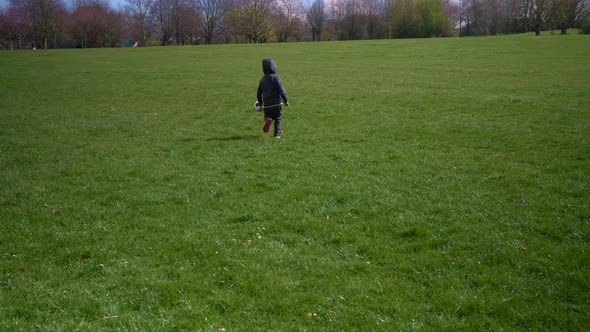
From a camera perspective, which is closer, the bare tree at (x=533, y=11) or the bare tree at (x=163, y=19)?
the bare tree at (x=533, y=11)

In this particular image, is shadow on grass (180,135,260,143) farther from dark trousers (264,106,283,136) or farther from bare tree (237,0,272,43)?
bare tree (237,0,272,43)

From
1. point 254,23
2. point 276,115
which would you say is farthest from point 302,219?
point 254,23

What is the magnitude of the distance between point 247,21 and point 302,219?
318 feet

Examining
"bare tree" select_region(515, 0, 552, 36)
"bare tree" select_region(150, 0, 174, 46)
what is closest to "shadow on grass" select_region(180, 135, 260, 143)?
"bare tree" select_region(515, 0, 552, 36)

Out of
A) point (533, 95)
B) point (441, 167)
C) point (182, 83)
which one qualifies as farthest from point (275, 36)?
point (441, 167)

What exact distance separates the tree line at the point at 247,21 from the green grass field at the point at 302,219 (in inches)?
3154

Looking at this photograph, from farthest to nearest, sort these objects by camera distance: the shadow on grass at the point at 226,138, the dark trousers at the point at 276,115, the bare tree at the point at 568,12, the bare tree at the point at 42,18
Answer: the bare tree at the point at 42,18
the bare tree at the point at 568,12
the shadow on grass at the point at 226,138
the dark trousers at the point at 276,115

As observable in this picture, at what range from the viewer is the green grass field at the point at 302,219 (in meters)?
5.21

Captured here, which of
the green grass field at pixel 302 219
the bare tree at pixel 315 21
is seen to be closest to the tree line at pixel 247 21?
the bare tree at pixel 315 21

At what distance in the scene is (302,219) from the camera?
7.68 m

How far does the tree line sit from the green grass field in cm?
8011

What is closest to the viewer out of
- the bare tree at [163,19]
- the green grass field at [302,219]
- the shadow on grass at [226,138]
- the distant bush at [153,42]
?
the green grass field at [302,219]

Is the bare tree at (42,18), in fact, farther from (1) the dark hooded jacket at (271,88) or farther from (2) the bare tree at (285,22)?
(1) the dark hooded jacket at (271,88)

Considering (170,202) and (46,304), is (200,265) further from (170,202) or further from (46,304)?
(170,202)
